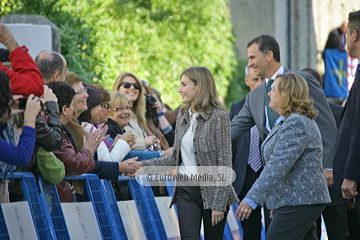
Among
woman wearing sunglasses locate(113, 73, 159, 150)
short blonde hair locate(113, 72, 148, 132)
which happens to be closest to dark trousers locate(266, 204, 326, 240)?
woman wearing sunglasses locate(113, 73, 159, 150)

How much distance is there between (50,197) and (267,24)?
66.5 ft

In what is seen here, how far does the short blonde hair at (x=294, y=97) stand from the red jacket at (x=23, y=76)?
5.86ft

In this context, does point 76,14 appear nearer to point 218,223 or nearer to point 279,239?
point 218,223

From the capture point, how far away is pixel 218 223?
553 centimetres

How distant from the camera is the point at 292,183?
487cm

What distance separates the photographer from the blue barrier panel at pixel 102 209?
574cm

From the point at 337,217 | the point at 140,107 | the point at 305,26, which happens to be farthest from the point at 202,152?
the point at 305,26

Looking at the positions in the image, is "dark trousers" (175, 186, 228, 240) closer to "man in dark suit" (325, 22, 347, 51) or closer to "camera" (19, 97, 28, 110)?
"camera" (19, 97, 28, 110)

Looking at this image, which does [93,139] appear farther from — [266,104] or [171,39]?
[171,39]

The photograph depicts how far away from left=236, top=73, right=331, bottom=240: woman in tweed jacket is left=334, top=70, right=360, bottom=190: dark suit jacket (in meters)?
0.15

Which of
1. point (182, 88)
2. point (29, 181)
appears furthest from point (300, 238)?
point (29, 181)

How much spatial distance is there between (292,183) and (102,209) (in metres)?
1.78

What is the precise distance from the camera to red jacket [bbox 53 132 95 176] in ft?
17.1

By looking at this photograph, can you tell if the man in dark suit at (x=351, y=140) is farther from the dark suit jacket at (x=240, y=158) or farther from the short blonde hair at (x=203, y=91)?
the dark suit jacket at (x=240, y=158)
